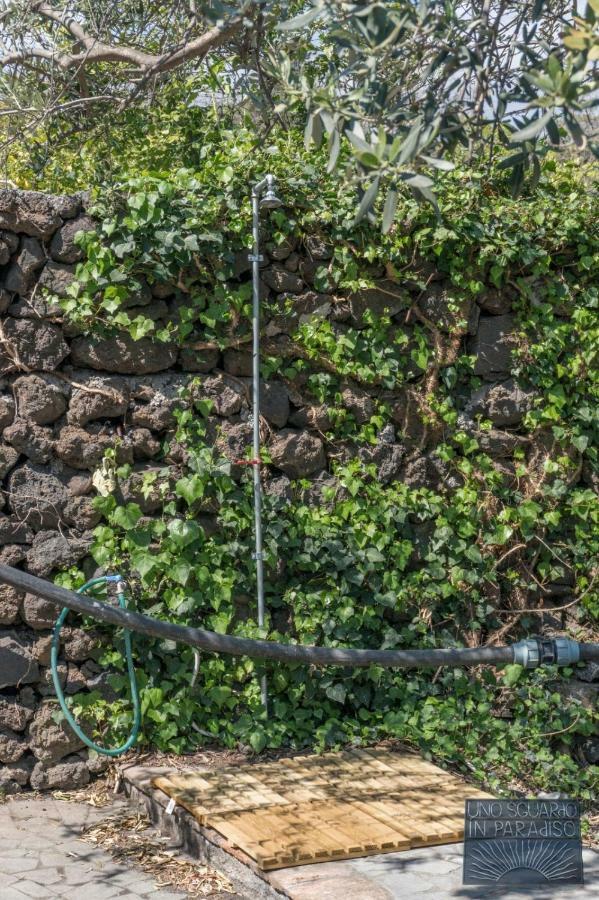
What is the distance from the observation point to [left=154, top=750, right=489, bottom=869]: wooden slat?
12.8 feet

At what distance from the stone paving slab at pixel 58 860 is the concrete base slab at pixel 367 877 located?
0.77 feet

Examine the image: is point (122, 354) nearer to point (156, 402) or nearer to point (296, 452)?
point (156, 402)

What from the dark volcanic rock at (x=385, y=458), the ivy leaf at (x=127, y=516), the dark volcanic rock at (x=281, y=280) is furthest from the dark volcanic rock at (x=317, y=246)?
the ivy leaf at (x=127, y=516)

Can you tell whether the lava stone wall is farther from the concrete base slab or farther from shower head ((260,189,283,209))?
the concrete base slab

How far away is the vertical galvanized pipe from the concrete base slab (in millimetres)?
1046

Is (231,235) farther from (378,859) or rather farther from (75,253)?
(378,859)

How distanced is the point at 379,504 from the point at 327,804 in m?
1.53

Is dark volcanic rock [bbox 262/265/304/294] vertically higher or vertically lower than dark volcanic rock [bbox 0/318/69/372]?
higher

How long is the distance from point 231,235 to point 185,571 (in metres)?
1.61

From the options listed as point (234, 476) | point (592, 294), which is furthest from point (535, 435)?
point (234, 476)

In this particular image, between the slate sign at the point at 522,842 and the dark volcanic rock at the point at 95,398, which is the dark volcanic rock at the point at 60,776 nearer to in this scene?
the dark volcanic rock at the point at 95,398

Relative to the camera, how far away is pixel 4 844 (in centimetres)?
415

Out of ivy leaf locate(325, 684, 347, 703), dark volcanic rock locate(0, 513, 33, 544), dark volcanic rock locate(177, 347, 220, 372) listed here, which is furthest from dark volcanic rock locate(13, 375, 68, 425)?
ivy leaf locate(325, 684, 347, 703)

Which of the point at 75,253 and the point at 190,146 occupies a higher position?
the point at 190,146
